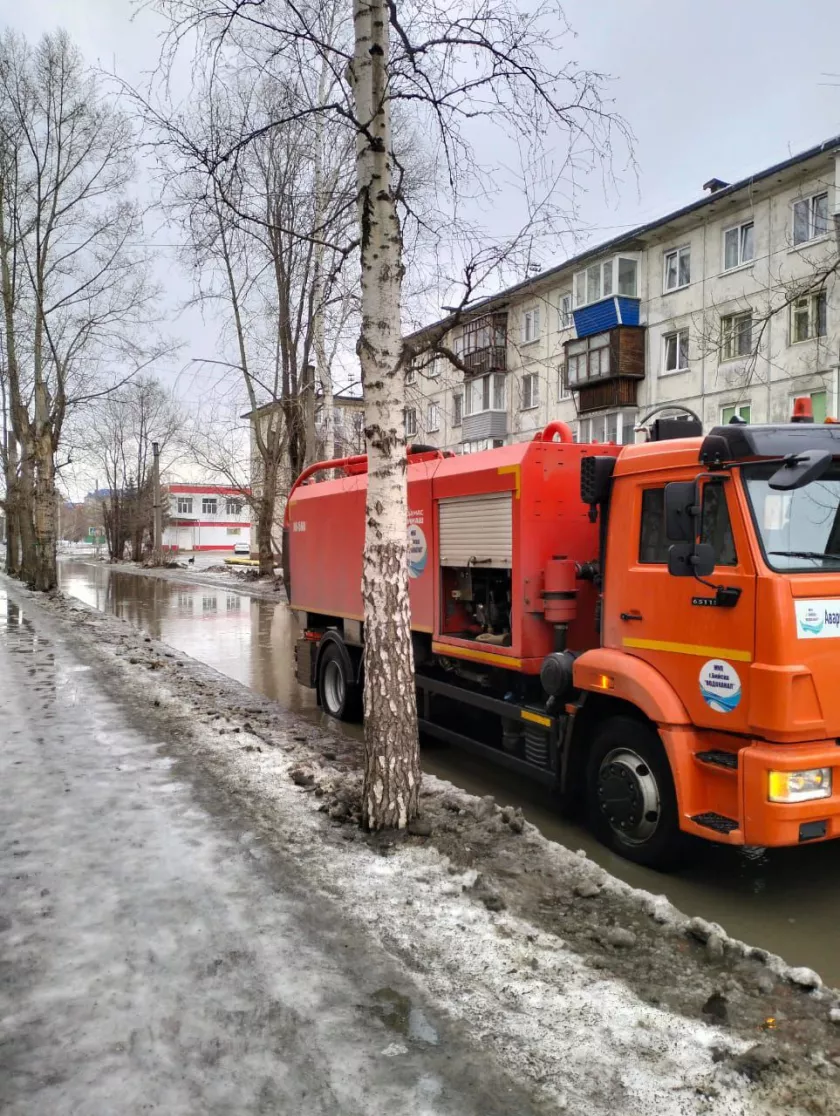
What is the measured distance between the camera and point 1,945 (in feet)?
11.8

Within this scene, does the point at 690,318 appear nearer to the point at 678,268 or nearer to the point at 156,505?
the point at 678,268

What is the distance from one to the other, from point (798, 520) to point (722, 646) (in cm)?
75

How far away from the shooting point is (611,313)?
89.1 ft

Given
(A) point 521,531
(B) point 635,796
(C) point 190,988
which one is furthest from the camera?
(A) point 521,531

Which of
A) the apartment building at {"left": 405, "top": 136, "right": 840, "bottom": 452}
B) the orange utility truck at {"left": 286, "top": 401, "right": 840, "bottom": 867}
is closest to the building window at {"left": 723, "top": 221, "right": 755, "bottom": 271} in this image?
the apartment building at {"left": 405, "top": 136, "right": 840, "bottom": 452}

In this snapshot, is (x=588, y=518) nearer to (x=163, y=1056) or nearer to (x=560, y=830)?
(x=560, y=830)

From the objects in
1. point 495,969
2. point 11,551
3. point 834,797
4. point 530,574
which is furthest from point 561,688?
point 11,551

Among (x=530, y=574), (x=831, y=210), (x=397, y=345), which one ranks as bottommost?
(x=530, y=574)

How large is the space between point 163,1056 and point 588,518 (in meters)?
4.04

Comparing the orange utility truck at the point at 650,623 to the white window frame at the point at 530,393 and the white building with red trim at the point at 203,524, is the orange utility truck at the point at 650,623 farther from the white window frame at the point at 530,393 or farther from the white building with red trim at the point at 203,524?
the white building with red trim at the point at 203,524

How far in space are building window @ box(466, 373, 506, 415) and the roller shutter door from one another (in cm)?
2809

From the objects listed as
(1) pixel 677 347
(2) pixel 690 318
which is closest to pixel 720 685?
(2) pixel 690 318

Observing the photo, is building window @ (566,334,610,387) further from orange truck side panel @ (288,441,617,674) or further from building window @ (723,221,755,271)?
orange truck side panel @ (288,441,617,674)

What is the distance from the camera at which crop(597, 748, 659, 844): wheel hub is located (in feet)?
15.3
